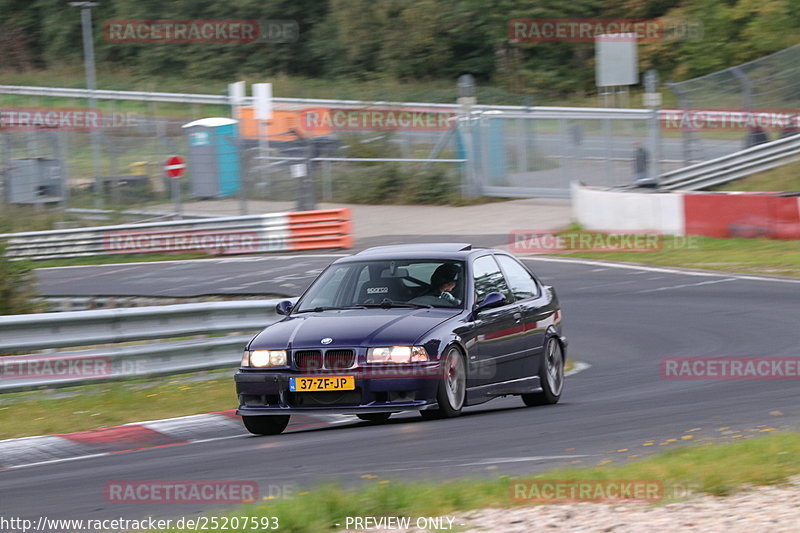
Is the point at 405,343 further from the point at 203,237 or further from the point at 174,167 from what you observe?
the point at 174,167

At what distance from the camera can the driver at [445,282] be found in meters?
10.2

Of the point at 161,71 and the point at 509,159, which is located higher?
the point at 161,71

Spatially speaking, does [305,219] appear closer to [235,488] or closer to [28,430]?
[28,430]

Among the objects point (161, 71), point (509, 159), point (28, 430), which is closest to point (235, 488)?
point (28, 430)

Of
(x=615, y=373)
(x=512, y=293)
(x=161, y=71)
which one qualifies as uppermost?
(x=161, y=71)

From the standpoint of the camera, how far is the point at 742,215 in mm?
24172

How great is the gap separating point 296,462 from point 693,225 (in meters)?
18.4

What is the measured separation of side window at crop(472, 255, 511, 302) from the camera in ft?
34.4

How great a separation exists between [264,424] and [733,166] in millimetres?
23264

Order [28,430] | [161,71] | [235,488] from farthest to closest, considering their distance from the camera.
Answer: [161,71] → [28,430] → [235,488]

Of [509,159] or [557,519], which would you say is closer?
[557,519]

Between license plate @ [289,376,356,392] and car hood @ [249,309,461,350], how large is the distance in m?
0.23

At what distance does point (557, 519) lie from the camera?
584cm

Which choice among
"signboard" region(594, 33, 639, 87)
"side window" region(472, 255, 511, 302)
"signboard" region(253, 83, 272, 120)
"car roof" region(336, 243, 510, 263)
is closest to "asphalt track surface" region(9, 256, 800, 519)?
"side window" region(472, 255, 511, 302)
